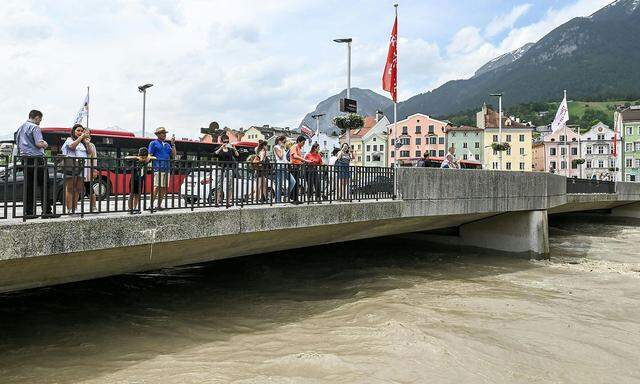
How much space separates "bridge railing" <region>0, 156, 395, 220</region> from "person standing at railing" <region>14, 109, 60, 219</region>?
0.5 inches

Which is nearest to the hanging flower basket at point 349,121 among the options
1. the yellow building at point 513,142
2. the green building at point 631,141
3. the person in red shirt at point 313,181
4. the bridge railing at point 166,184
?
the bridge railing at point 166,184

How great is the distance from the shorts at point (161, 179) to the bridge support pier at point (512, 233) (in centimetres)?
1335

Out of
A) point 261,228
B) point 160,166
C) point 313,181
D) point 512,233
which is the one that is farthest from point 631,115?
point 160,166

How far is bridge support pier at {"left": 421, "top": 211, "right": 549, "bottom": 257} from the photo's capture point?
17.6m

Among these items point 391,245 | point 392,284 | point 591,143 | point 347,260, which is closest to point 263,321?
point 392,284

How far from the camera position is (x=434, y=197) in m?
13.4

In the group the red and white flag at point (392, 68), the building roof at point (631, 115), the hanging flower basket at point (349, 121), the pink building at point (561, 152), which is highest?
the building roof at point (631, 115)

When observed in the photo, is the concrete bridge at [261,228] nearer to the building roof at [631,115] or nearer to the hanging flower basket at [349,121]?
the hanging flower basket at [349,121]

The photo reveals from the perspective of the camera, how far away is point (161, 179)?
8141 millimetres

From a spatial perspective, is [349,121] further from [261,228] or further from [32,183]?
[32,183]

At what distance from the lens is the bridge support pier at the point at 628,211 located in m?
40.2

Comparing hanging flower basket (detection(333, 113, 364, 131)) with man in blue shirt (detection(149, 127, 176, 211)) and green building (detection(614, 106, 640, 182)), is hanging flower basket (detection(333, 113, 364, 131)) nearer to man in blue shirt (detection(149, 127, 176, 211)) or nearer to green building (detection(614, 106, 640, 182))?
man in blue shirt (detection(149, 127, 176, 211))

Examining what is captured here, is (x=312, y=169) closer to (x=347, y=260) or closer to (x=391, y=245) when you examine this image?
(x=347, y=260)

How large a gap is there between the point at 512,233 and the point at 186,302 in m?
11.7
